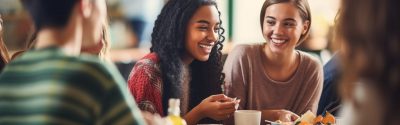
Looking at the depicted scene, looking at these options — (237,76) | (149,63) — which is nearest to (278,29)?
(237,76)

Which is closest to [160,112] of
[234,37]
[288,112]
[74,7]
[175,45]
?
[175,45]

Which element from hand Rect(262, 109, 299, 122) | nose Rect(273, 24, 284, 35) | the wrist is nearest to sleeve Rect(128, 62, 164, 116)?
the wrist

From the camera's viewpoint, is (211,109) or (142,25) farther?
(142,25)

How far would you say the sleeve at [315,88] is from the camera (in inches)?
108

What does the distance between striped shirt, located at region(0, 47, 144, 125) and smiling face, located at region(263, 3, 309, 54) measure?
1.63 m

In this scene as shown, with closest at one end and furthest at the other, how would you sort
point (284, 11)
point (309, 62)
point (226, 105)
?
1. point (226, 105)
2. point (284, 11)
3. point (309, 62)

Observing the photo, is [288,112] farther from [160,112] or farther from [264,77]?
[160,112]

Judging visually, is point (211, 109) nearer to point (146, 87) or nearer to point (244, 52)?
point (146, 87)

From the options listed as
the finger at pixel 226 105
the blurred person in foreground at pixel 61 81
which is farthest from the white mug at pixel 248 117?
the blurred person in foreground at pixel 61 81

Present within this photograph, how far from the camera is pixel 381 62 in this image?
1099 millimetres

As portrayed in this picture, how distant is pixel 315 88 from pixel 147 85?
0.87 meters

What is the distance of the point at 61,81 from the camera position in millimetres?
1112

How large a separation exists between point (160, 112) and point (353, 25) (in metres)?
1.27

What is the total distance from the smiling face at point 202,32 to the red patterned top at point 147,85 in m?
0.19
